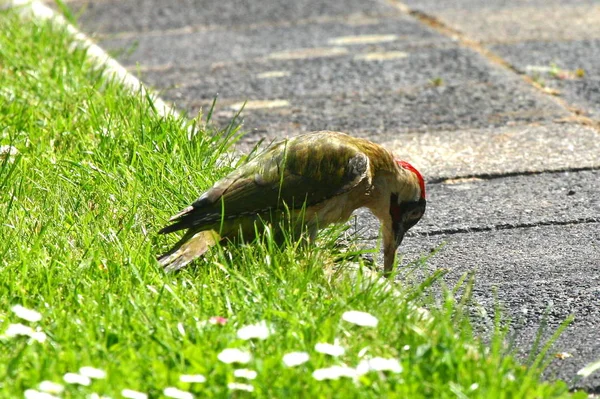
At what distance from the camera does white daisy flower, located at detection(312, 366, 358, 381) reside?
2.94m

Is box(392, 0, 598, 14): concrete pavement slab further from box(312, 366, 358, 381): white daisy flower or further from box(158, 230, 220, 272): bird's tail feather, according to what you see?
box(312, 366, 358, 381): white daisy flower

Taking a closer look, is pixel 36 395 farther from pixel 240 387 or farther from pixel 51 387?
pixel 240 387

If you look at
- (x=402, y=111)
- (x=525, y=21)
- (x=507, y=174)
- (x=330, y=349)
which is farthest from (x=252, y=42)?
(x=330, y=349)

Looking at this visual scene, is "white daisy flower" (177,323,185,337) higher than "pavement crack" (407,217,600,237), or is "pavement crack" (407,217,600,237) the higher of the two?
"white daisy flower" (177,323,185,337)

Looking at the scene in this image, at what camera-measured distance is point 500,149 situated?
6.36m

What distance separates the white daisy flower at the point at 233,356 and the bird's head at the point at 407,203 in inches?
71.2

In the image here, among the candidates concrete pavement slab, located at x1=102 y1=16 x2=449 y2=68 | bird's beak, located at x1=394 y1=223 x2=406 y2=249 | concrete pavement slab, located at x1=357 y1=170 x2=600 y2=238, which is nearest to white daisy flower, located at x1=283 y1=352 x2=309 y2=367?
bird's beak, located at x1=394 y1=223 x2=406 y2=249

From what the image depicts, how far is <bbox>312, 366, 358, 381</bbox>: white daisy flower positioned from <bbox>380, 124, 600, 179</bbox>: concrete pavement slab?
3.06m

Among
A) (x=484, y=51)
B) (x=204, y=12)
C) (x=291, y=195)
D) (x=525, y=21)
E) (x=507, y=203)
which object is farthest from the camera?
(x=204, y=12)

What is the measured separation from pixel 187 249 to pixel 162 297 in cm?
51

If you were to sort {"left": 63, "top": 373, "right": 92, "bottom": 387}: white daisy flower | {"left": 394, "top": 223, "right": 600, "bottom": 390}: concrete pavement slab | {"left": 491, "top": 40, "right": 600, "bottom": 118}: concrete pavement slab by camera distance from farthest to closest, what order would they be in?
1. {"left": 491, "top": 40, "right": 600, "bottom": 118}: concrete pavement slab
2. {"left": 394, "top": 223, "right": 600, "bottom": 390}: concrete pavement slab
3. {"left": 63, "top": 373, "right": 92, "bottom": 387}: white daisy flower

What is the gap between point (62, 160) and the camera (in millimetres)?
5254

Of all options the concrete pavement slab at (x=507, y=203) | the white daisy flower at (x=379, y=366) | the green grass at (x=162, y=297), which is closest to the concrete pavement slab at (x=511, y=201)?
the concrete pavement slab at (x=507, y=203)

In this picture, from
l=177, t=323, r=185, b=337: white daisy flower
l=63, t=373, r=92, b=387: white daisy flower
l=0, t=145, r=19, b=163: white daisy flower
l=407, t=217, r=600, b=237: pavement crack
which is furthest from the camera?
l=0, t=145, r=19, b=163: white daisy flower
